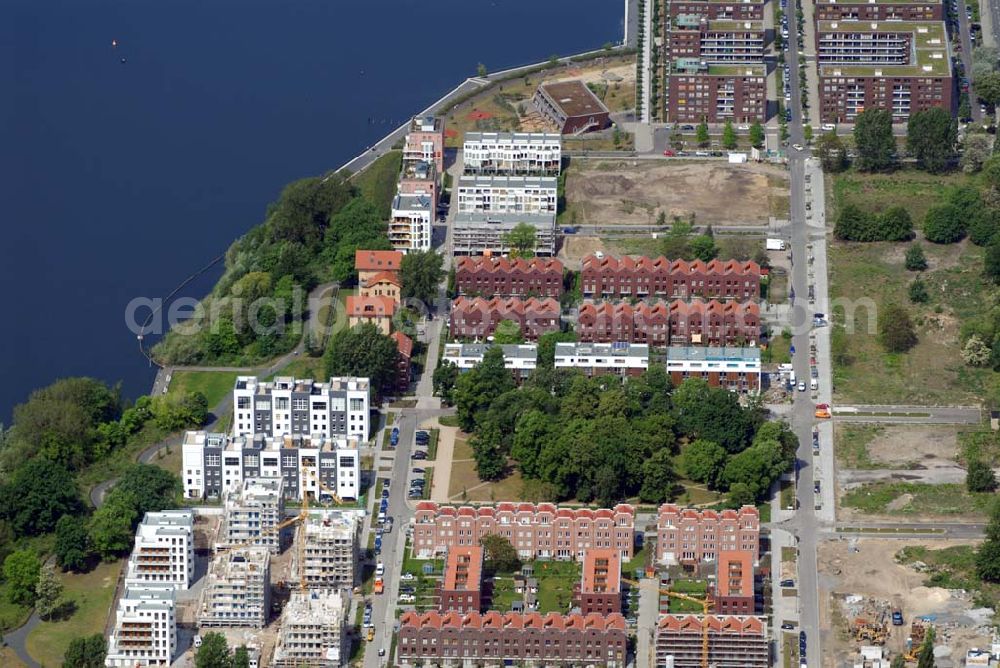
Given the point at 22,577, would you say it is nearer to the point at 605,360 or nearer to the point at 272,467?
the point at 272,467

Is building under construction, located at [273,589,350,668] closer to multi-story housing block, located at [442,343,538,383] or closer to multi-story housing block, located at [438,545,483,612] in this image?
multi-story housing block, located at [438,545,483,612]

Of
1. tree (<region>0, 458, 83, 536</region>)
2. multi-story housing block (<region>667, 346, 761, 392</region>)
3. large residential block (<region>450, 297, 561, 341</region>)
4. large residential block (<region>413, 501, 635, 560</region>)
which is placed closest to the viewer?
large residential block (<region>413, 501, 635, 560</region>)

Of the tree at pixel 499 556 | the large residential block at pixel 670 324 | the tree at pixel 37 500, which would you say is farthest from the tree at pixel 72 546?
the large residential block at pixel 670 324

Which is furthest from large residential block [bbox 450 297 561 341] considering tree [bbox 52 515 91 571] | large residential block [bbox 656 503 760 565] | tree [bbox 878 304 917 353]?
tree [bbox 52 515 91 571]

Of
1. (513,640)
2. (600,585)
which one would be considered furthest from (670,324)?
(513,640)

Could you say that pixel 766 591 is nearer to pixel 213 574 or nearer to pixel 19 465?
pixel 213 574
